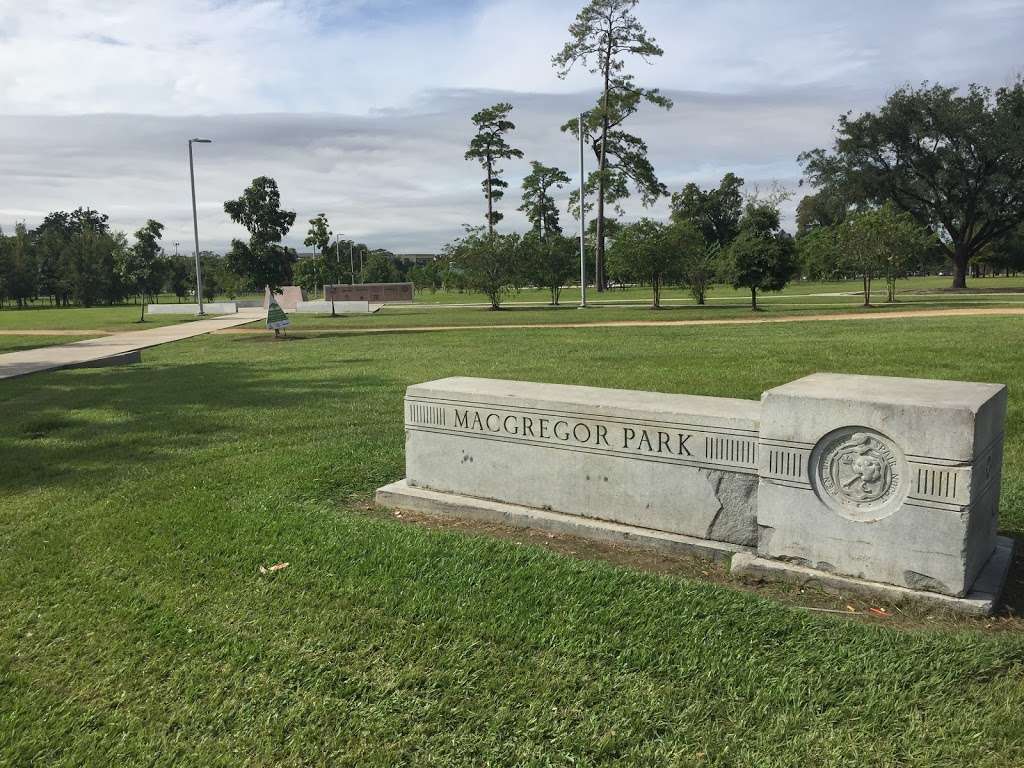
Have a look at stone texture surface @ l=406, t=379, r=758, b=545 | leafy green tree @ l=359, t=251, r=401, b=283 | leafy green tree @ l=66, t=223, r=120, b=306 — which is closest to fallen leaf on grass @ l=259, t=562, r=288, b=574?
stone texture surface @ l=406, t=379, r=758, b=545

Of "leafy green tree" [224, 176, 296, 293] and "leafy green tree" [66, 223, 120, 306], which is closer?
"leafy green tree" [224, 176, 296, 293]

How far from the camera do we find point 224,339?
67.1ft

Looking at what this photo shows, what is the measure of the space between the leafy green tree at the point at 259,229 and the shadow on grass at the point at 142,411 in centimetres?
3704

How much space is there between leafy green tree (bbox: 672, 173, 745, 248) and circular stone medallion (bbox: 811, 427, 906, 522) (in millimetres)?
66715

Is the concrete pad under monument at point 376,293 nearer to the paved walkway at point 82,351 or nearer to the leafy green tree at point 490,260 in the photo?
the leafy green tree at point 490,260

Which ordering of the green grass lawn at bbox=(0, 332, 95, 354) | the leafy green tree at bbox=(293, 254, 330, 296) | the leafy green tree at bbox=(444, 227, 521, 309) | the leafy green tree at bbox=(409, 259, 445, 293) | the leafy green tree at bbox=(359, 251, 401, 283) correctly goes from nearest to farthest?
the green grass lawn at bbox=(0, 332, 95, 354) → the leafy green tree at bbox=(444, 227, 521, 309) → the leafy green tree at bbox=(293, 254, 330, 296) → the leafy green tree at bbox=(409, 259, 445, 293) → the leafy green tree at bbox=(359, 251, 401, 283)

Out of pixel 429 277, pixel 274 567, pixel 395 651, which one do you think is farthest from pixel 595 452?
pixel 429 277

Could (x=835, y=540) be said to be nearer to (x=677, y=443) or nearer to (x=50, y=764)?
(x=677, y=443)

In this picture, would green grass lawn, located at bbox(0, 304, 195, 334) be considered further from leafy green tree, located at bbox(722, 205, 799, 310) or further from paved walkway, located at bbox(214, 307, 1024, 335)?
leafy green tree, located at bbox(722, 205, 799, 310)

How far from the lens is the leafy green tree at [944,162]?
4197 centimetres

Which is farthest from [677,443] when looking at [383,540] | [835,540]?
[383,540]

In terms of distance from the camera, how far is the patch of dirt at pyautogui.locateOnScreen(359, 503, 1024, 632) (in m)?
3.27

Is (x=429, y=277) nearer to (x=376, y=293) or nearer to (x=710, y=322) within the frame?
(x=376, y=293)

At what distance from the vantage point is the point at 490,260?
3650 centimetres
